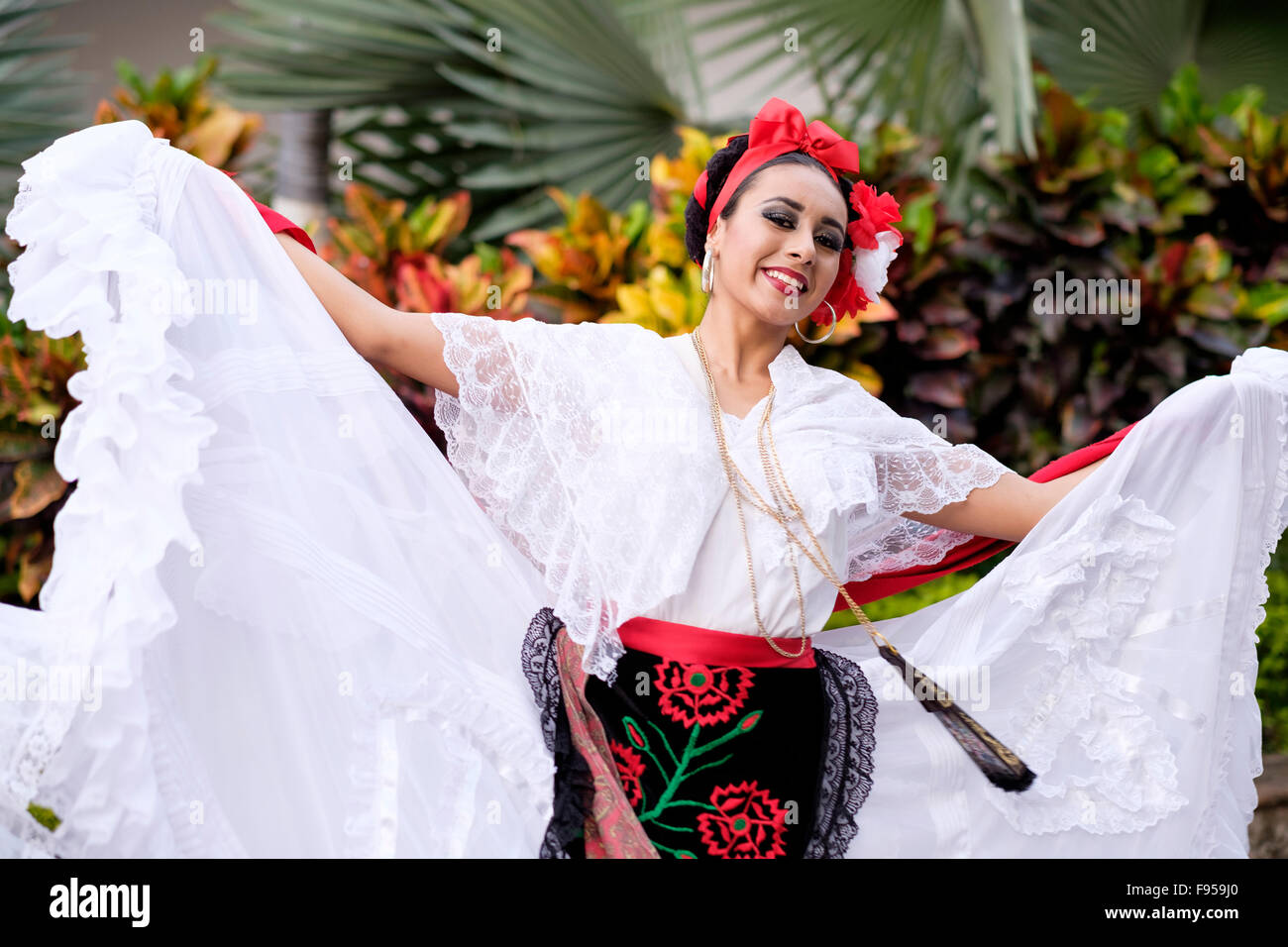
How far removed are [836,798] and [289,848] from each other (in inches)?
36.4

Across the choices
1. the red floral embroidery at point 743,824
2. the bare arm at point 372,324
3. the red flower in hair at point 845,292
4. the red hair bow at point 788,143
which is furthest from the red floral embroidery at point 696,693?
the red hair bow at point 788,143

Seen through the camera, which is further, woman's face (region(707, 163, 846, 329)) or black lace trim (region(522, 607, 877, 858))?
woman's face (region(707, 163, 846, 329))

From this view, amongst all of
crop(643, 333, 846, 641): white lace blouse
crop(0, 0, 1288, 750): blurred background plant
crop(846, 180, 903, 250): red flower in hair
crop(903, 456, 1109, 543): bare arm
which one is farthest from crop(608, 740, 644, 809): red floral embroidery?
crop(0, 0, 1288, 750): blurred background plant

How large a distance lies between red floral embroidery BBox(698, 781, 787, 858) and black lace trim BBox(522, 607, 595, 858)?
21 centimetres

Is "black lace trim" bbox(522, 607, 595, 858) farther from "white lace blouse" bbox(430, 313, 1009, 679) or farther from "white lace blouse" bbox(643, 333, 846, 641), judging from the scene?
"white lace blouse" bbox(643, 333, 846, 641)

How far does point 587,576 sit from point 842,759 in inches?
22.4

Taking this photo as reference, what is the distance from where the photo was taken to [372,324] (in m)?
2.20

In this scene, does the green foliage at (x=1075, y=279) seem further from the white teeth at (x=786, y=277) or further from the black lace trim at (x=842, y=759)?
the black lace trim at (x=842, y=759)

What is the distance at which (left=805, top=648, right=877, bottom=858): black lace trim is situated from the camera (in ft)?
7.21

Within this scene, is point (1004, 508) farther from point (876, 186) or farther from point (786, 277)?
point (876, 186)

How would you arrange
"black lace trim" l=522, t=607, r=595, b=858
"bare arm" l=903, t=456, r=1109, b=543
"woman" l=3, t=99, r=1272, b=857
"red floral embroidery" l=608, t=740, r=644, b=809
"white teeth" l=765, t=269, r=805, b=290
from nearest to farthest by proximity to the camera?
"woman" l=3, t=99, r=1272, b=857, "black lace trim" l=522, t=607, r=595, b=858, "red floral embroidery" l=608, t=740, r=644, b=809, "white teeth" l=765, t=269, r=805, b=290, "bare arm" l=903, t=456, r=1109, b=543

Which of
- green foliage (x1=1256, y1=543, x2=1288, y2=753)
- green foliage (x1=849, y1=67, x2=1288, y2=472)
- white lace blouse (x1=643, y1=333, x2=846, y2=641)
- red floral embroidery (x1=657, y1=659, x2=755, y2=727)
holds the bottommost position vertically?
green foliage (x1=1256, y1=543, x2=1288, y2=753)

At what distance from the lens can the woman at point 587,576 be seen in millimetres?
1897

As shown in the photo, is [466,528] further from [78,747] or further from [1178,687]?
[1178,687]
